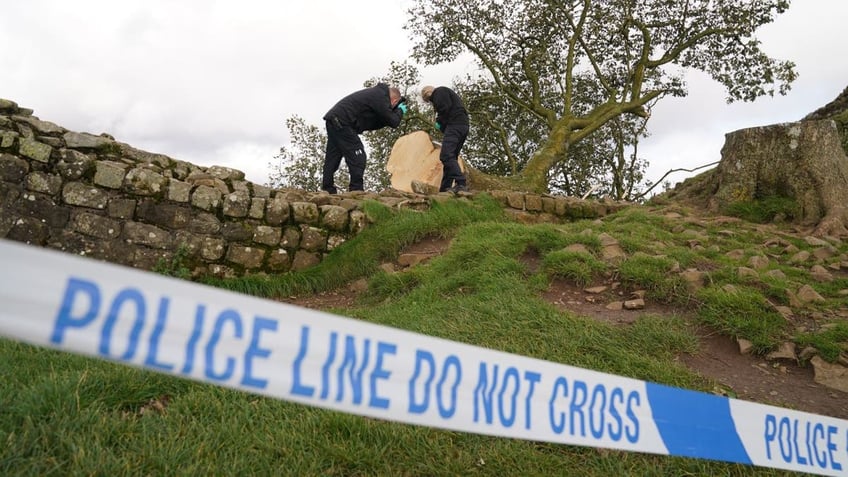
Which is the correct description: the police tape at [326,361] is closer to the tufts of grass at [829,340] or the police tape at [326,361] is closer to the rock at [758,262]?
the tufts of grass at [829,340]

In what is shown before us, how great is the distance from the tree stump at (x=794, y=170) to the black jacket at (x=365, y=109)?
4.96m

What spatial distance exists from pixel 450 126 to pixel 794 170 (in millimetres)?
4763

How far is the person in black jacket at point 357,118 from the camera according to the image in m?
7.53

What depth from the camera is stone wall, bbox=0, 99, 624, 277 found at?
16.1 feet

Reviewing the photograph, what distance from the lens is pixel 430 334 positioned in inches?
144

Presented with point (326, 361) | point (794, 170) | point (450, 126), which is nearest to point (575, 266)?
point (326, 361)

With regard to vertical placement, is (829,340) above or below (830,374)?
above

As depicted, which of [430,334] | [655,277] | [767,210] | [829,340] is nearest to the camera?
[829,340]

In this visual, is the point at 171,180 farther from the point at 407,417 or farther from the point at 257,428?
the point at 407,417

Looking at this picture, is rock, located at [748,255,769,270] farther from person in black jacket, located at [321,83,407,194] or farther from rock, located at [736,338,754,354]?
person in black jacket, located at [321,83,407,194]

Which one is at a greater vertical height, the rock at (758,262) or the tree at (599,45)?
the tree at (599,45)

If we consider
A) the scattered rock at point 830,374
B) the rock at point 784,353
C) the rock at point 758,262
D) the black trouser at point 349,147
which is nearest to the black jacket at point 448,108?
the black trouser at point 349,147

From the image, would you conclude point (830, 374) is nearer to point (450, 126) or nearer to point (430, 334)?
point (430, 334)

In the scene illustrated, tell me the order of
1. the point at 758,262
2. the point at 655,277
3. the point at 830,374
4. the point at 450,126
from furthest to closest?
the point at 450,126, the point at 758,262, the point at 655,277, the point at 830,374
